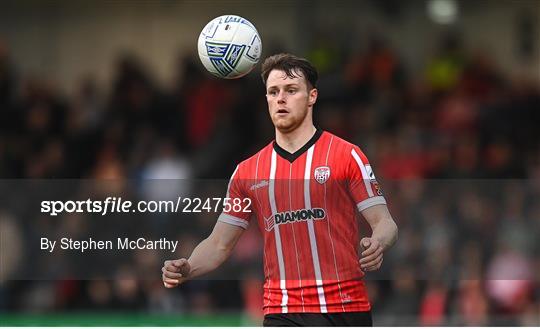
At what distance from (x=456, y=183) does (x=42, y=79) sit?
6081 millimetres

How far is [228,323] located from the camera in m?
11.3

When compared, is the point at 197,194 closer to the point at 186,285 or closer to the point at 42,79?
the point at 186,285

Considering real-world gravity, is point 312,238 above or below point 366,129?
below

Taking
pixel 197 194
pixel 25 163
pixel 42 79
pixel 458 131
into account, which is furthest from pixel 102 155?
pixel 197 194

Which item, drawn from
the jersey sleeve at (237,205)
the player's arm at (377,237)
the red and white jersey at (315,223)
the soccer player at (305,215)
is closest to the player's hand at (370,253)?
the player's arm at (377,237)

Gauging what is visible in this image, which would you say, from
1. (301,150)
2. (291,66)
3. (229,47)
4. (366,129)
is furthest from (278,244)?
(366,129)

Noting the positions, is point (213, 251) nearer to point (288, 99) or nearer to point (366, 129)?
point (288, 99)

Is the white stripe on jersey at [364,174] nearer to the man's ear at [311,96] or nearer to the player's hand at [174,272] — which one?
the man's ear at [311,96]

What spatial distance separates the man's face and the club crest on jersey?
0.27 meters

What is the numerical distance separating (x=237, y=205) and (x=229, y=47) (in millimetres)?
861

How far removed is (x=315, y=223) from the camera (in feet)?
22.6

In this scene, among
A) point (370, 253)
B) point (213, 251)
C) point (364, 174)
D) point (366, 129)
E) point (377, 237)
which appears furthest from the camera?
point (366, 129)

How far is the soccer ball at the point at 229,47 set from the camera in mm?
7137

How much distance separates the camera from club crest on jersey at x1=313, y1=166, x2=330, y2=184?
689cm
